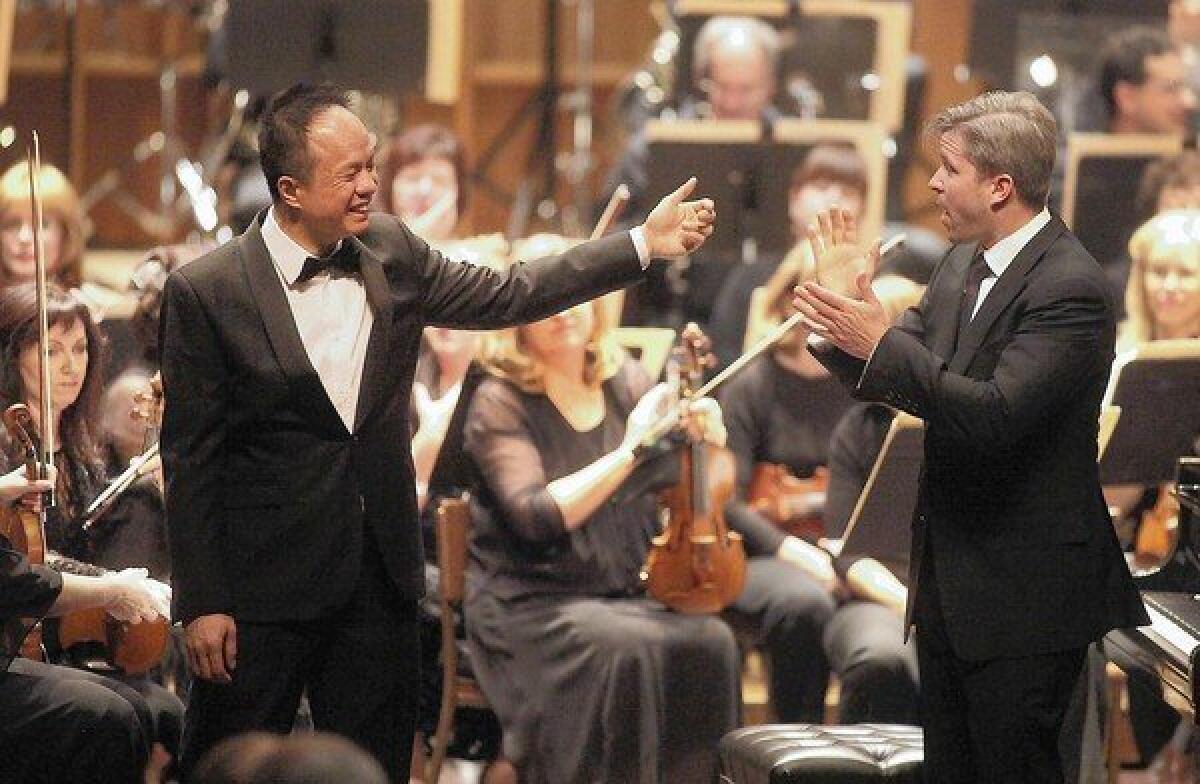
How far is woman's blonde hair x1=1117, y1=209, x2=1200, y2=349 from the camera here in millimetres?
5137

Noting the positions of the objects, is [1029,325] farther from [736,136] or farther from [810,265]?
[736,136]

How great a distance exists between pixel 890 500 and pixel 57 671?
1719 mm

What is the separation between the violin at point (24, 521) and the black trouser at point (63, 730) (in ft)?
0.28

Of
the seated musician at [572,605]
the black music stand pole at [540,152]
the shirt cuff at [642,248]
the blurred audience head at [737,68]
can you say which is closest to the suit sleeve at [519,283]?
the shirt cuff at [642,248]

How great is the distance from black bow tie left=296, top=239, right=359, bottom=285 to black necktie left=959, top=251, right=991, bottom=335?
0.99 m

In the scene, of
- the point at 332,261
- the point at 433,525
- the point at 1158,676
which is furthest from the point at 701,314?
the point at 332,261

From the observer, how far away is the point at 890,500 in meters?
4.44

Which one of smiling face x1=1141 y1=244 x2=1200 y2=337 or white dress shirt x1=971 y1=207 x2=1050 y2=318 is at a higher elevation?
white dress shirt x1=971 y1=207 x2=1050 y2=318

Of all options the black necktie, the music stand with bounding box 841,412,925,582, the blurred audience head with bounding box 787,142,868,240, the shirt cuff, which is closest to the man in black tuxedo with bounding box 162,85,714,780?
the shirt cuff

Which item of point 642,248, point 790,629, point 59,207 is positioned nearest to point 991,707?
point 642,248

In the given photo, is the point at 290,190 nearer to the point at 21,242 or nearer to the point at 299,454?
the point at 299,454

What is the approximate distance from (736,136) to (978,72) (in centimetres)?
144

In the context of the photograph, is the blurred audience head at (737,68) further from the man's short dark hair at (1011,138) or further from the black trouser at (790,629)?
the man's short dark hair at (1011,138)

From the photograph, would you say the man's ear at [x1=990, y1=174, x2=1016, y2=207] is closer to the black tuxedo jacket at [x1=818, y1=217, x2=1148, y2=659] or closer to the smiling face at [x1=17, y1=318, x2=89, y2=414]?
the black tuxedo jacket at [x1=818, y1=217, x2=1148, y2=659]
